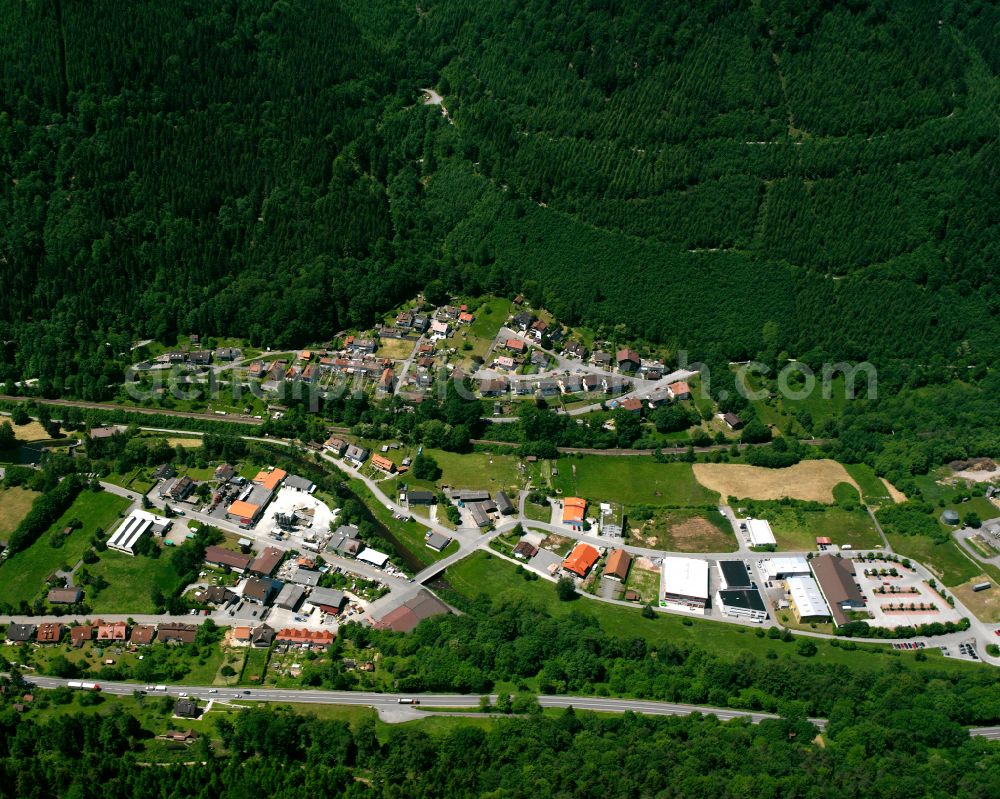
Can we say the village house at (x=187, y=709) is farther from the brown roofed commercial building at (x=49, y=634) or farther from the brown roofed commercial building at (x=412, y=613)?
the brown roofed commercial building at (x=412, y=613)

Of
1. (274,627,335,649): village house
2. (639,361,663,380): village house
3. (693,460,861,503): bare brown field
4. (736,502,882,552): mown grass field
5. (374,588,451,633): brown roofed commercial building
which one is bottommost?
(274,627,335,649): village house

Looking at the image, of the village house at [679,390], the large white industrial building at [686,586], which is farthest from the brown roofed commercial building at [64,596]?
the village house at [679,390]

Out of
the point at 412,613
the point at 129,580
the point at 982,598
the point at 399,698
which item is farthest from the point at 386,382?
the point at 982,598

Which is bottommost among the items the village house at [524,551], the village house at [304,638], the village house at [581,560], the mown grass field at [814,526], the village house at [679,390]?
the village house at [304,638]

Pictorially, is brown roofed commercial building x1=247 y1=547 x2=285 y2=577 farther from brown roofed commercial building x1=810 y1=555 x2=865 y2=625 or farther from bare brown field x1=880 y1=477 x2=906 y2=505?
bare brown field x1=880 y1=477 x2=906 y2=505

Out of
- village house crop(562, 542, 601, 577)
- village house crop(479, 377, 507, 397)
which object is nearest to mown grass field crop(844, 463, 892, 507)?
village house crop(562, 542, 601, 577)

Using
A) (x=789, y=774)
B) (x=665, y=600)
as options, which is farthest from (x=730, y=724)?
(x=665, y=600)
